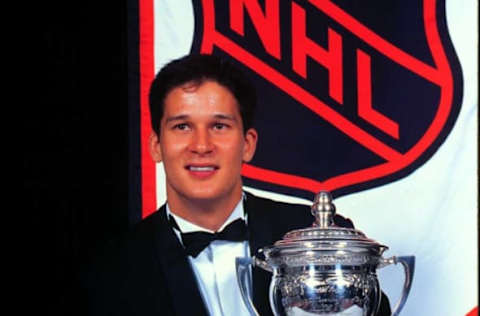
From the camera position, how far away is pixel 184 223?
109 inches

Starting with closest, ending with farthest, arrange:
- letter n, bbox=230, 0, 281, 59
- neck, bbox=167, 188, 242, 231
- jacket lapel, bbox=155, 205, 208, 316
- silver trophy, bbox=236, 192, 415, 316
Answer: silver trophy, bbox=236, 192, 415, 316 < jacket lapel, bbox=155, 205, 208, 316 < neck, bbox=167, 188, 242, 231 < letter n, bbox=230, 0, 281, 59

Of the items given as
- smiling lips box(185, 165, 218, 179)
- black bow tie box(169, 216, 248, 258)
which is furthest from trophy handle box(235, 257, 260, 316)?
smiling lips box(185, 165, 218, 179)

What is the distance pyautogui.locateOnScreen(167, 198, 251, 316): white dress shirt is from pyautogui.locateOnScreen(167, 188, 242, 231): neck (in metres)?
0.03

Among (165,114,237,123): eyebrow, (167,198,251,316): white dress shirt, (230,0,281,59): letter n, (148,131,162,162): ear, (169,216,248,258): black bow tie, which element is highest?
(230,0,281,59): letter n

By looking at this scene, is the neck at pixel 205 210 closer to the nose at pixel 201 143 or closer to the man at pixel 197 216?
the man at pixel 197 216

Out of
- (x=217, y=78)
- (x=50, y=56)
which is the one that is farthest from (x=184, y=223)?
(x=50, y=56)

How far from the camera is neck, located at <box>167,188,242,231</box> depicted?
2.78 meters

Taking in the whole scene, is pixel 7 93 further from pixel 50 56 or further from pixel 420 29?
pixel 420 29

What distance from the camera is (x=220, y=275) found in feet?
8.91

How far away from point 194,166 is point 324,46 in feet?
1.73

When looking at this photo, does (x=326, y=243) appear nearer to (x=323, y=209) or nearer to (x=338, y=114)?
(x=323, y=209)

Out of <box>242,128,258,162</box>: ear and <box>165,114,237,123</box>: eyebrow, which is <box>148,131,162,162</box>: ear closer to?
<box>165,114,237,123</box>: eyebrow

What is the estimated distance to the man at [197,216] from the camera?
2691mm

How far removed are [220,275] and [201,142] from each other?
1.18 ft
